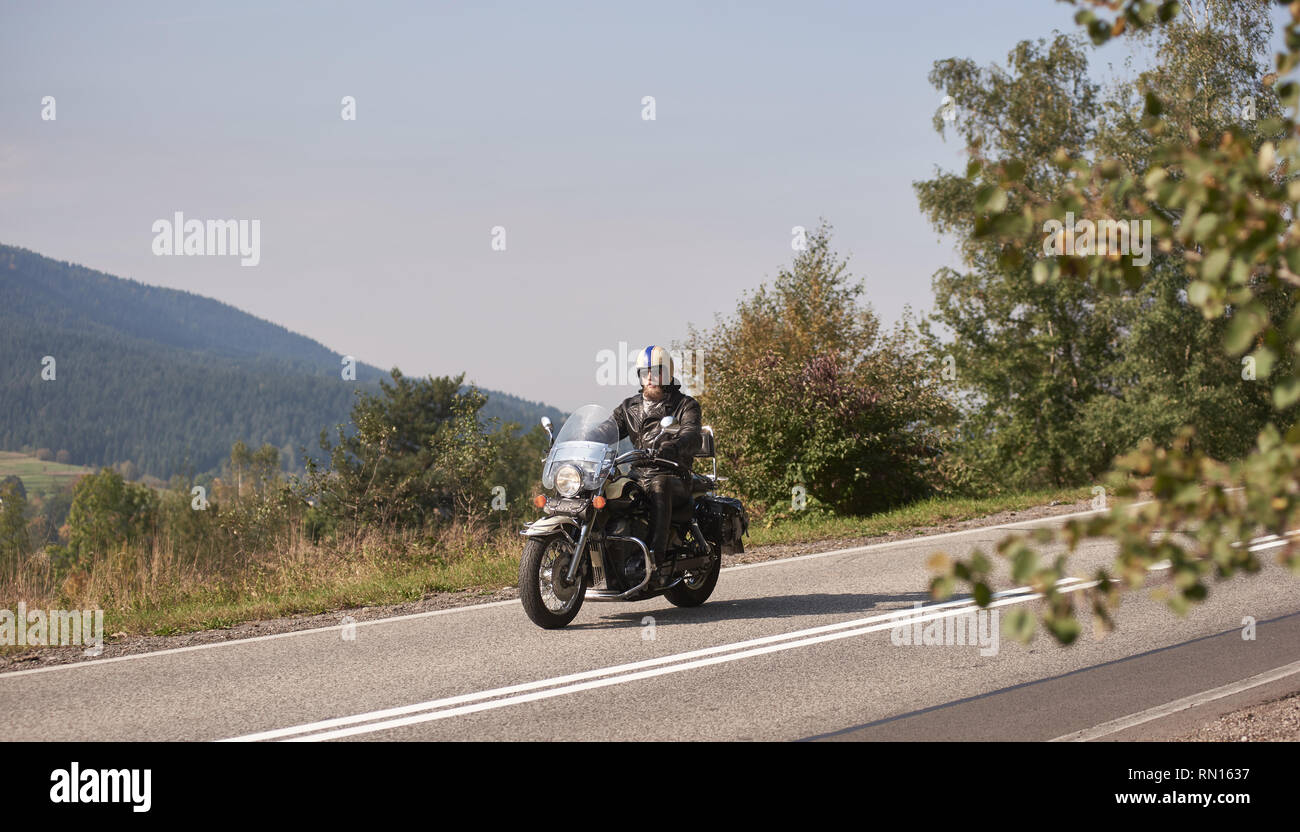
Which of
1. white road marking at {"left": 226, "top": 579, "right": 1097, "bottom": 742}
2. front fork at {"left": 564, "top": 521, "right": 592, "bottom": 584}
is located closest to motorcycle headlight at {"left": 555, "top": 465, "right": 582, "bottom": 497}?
front fork at {"left": 564, "top": 521, "right": 592, "bottom": 584}

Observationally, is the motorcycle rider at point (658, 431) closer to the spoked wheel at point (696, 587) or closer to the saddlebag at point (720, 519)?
the saddlebag at point (720, 519)

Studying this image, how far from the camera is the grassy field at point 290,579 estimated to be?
389 inches

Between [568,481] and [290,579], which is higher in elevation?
[568,481]

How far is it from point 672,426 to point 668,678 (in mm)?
2516

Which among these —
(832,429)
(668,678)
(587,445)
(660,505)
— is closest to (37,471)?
(832,429)

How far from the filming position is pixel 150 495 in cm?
10756

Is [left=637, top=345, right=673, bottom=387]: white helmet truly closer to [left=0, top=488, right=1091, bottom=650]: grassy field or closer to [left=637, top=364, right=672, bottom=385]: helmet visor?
[left=637, top=364, right=672, bottom=385]: helmet visor

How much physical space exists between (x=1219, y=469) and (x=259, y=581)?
1109cm

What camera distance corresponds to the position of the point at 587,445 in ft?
28.1

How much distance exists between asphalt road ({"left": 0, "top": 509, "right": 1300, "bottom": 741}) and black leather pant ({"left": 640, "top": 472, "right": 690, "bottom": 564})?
2.00ft

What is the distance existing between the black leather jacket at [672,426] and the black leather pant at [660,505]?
0.13m

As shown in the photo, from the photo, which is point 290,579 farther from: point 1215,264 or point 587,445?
point 1215,264
